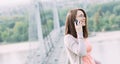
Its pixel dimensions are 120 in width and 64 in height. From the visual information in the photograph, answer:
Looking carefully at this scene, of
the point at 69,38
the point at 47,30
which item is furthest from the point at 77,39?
the point at 47,30

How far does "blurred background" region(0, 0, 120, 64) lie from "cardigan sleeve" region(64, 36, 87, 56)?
1.30m

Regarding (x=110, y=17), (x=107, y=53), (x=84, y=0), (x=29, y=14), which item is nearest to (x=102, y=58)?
(x=107, y=53)

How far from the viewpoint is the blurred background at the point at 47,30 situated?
2.94 m

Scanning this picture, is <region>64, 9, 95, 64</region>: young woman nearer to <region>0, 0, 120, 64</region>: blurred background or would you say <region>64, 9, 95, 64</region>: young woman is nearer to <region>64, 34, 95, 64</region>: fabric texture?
<region>64, 34, 95, 64</region>: fabric texture

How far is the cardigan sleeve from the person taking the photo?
165 centimetres

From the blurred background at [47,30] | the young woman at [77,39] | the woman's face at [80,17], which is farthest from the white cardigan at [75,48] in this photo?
the blurred background at [47,30]

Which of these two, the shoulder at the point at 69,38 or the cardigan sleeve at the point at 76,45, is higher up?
the shoulder at the point at 69,38

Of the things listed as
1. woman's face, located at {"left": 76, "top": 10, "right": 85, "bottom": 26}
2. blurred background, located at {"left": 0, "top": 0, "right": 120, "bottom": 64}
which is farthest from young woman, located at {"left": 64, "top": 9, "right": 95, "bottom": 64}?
blurred background, located at {"left": 0, "top": 0, "right": 120, "bottom": 64}

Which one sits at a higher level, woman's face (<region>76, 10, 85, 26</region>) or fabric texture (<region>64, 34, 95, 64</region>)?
woman's face (<region>76, 10, 85, 26</region>)

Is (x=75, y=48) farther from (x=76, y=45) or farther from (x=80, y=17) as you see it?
(x=80, y=17)

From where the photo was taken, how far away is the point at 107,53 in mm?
3260

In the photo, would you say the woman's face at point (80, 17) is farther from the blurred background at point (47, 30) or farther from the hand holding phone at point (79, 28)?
the blurred background at point (47, 30)

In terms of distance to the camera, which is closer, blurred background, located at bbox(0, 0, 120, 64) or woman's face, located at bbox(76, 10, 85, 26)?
woman's face, located at bbox(76, 10, 85, 26)

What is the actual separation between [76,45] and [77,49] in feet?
0.10
